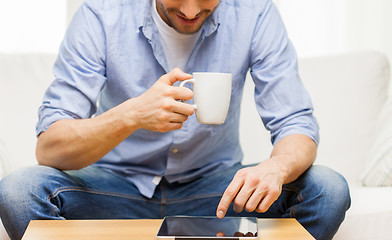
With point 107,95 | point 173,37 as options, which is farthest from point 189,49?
point 107,95

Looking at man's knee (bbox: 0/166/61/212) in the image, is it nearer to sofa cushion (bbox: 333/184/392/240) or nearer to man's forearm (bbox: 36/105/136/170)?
man's forearm (bbox: 36/105/136/170)

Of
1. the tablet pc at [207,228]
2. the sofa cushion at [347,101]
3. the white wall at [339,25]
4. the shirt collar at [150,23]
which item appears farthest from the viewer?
the white wall at [339,25]

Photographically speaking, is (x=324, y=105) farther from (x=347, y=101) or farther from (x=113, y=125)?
(x=113, y=125)

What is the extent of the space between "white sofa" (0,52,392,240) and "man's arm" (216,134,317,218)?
55 centimetres

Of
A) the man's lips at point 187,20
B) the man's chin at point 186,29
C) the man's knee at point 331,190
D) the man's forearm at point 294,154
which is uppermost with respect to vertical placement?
the man's lips at point 187,20

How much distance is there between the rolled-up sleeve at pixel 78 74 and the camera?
1.26m

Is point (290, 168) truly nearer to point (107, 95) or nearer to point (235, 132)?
point (235, 132)

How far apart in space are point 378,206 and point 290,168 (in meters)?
0.40

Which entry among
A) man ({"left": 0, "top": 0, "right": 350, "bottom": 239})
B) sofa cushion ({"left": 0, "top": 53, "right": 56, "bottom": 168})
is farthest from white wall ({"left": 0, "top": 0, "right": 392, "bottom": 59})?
man ({"left": 0, "top": 0, "right": 350, "bottom": 239})

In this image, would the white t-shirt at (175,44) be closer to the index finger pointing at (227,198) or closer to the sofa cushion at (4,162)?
the index finger pointing at (227,198)

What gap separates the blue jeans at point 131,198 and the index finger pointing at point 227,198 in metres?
0.25

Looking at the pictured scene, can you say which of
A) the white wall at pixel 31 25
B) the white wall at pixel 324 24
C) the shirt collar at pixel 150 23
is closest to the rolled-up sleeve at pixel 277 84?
the shirt collar at pixel 150 23

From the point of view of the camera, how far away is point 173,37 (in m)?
1.38

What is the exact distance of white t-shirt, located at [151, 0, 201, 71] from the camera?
1377 mm
